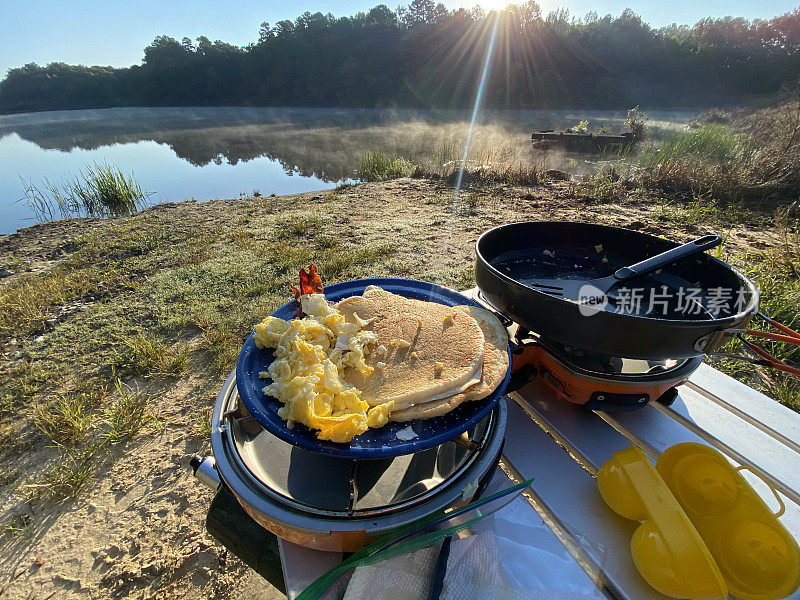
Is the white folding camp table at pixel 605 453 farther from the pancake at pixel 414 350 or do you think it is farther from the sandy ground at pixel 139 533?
the sandy ground at pixel 139 533

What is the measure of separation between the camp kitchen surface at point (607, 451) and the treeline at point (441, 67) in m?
33.5

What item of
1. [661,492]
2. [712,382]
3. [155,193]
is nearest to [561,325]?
[661,492]

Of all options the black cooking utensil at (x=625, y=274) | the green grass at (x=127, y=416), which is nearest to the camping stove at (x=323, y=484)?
the black cooking utensil at (x=625, y=274)

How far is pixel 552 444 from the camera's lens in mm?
1470

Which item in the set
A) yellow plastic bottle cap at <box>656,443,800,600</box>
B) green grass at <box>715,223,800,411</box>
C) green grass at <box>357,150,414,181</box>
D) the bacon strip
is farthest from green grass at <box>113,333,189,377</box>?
green grass at <box>357,150,414,181</box>

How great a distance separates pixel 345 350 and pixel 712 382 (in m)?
1.75

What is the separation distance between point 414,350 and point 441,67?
40.9 meters

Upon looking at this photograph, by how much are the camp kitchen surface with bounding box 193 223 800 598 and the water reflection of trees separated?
28.4 ft

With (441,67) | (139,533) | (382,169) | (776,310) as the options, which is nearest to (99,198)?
(382,169)

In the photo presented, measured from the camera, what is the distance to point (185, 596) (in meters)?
1.75

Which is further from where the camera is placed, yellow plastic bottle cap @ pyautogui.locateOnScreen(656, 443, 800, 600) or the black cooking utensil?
the black cooking utensil

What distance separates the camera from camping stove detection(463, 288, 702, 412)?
132cm

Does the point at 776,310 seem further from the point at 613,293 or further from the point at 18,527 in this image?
the point at 18,527

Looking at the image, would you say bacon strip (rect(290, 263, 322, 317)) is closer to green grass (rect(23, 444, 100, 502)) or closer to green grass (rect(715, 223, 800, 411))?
green grass (rect(23, 444, 100, 502))
